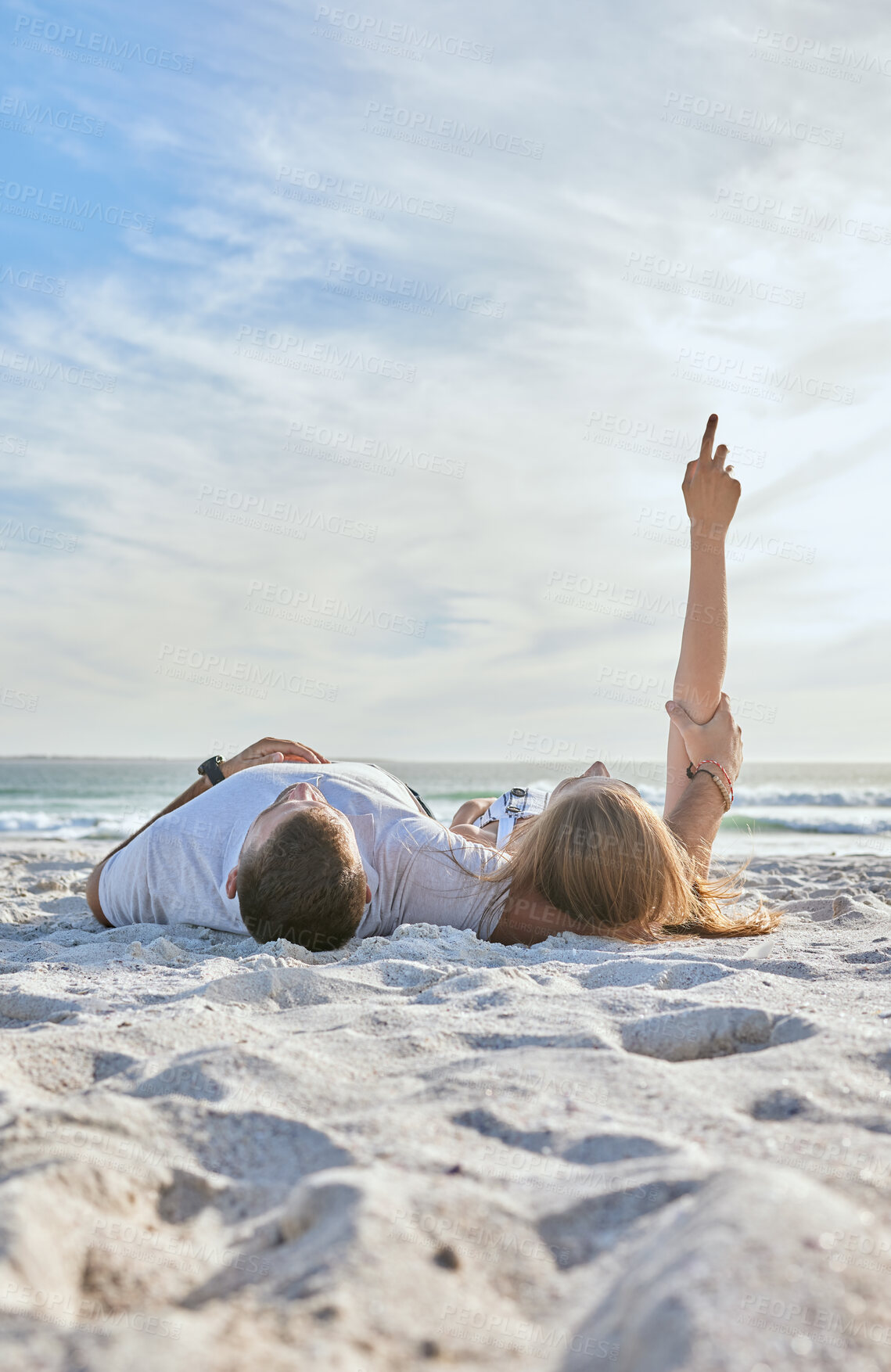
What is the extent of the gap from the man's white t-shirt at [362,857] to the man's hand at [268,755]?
1.73ft

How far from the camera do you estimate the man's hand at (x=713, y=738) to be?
375 cm

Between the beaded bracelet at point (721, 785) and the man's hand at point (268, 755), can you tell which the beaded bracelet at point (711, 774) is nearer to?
the beaded bracelet at point (721, 785)

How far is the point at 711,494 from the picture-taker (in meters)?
3.99

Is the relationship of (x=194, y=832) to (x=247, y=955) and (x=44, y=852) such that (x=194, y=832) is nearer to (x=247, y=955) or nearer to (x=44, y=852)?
(x=247, y=955)

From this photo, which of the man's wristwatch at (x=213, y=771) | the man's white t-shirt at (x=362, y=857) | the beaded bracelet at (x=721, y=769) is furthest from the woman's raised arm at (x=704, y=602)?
the man's wristwatch at (x=213, y=771)

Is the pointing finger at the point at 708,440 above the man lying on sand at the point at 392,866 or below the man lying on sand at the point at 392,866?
above

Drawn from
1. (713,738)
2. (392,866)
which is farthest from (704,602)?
(392,866)

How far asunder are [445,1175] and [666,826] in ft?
7.15

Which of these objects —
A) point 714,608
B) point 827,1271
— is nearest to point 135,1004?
point 827,1271

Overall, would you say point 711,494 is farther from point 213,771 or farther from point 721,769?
point 213,771

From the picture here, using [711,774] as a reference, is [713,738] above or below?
above

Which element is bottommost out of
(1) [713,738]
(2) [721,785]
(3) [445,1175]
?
(3) [445,1175]

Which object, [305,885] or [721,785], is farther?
[721,785]

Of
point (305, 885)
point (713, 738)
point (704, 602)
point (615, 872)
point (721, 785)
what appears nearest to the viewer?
point (305, 885)
